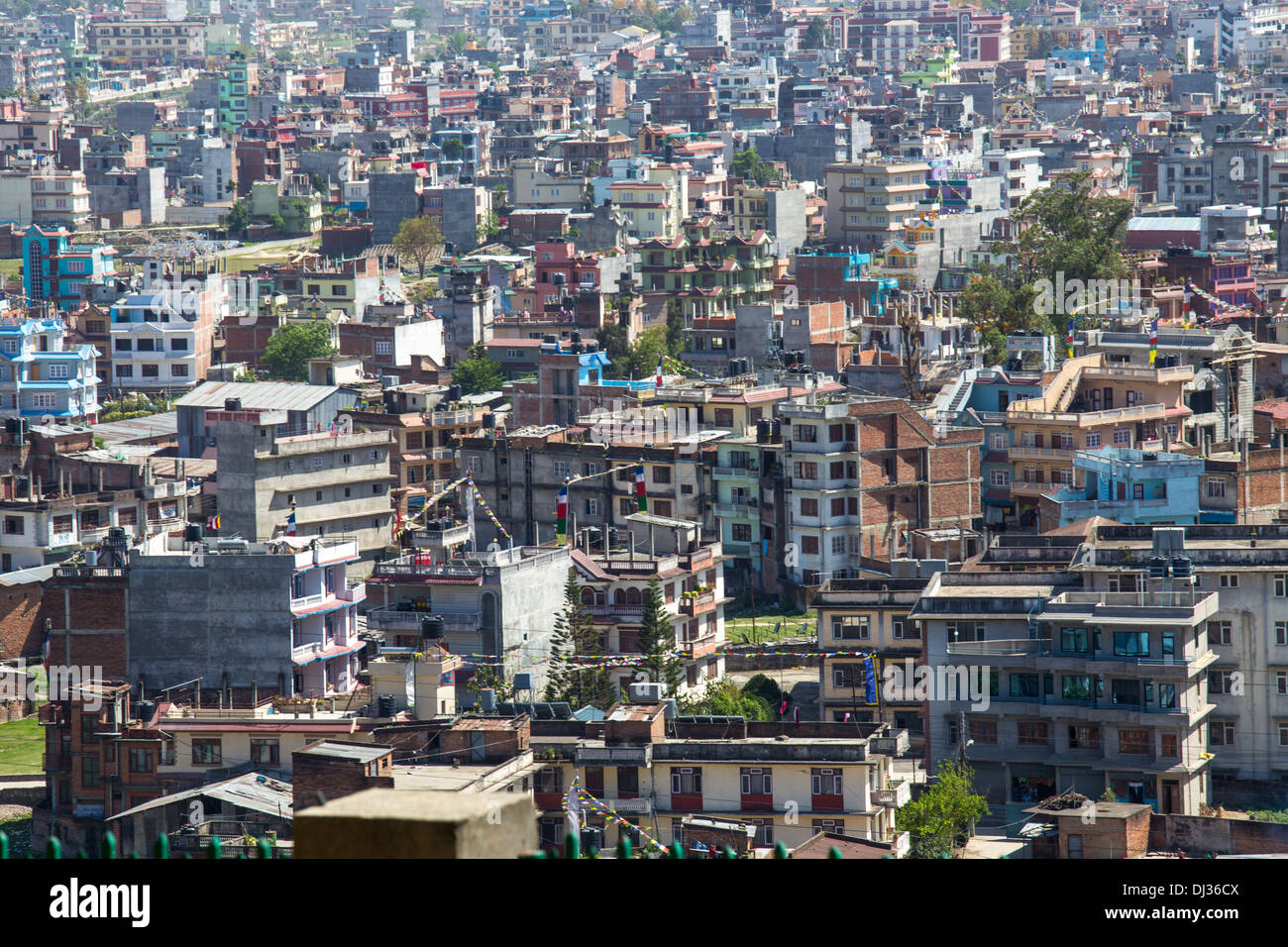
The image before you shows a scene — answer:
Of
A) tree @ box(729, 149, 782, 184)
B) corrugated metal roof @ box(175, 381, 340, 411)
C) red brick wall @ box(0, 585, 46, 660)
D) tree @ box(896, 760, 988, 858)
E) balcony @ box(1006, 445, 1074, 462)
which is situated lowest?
red brick wall @ box(0, 585, 46, 660)

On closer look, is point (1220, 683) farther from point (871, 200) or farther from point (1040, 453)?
point (871, 200)

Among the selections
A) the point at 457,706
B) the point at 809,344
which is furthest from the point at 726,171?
the point at 457,706

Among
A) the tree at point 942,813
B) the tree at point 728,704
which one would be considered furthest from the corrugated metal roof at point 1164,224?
the tree at point 942,813

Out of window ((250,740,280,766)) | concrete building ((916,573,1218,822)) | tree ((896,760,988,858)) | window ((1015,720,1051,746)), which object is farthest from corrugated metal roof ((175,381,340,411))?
tree ((896,760,988,858))

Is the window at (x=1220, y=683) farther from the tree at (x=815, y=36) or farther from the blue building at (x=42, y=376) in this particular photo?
the tree at (x=815, y=36)

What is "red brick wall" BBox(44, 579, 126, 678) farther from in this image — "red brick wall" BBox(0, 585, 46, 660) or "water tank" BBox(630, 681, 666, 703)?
"water tank" BBox(630, 681, 666, 703)

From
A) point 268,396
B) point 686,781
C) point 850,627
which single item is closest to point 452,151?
point 268,396
